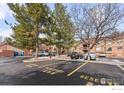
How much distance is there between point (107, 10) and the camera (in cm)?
471

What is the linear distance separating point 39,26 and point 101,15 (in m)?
1.13

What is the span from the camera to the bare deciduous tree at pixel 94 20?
4.70 m

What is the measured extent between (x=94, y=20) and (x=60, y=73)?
1.12 meters

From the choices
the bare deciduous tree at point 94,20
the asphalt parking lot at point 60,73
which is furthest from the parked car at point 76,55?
the bare deciduous tree at point 94,20

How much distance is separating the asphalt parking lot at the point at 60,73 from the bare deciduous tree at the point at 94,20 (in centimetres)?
44

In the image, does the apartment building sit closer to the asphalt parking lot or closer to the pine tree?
the asphalt parking lot

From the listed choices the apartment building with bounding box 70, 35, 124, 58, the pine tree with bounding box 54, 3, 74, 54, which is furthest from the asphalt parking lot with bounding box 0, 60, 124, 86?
the pine tree with bounding box 54, 3, 74, 54

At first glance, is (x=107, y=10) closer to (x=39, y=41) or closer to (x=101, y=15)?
(x=101, y=15)

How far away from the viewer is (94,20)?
4.82 meters

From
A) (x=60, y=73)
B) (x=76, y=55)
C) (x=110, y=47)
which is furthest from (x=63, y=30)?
(x=110, y=47)

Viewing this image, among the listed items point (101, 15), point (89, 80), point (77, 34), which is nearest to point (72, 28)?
point (77, 34)

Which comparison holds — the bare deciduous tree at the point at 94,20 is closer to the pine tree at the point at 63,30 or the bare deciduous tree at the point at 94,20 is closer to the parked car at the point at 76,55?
the pine tree at the point at 63,30

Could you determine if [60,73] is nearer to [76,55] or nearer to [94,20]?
[76,55]

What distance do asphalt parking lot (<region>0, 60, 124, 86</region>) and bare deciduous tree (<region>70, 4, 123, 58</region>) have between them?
435mm
